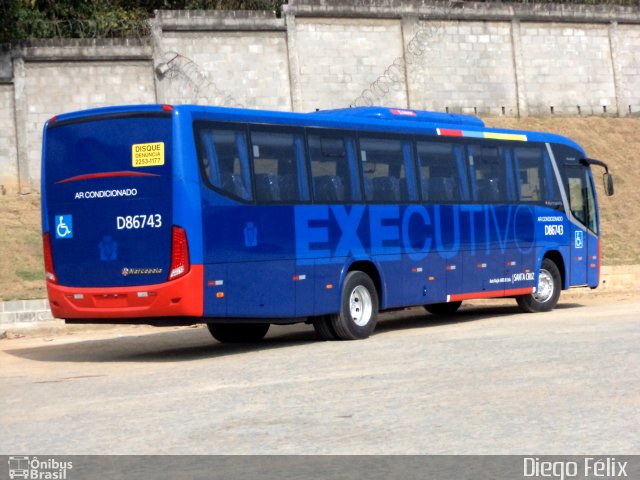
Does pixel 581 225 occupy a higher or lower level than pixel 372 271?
higher

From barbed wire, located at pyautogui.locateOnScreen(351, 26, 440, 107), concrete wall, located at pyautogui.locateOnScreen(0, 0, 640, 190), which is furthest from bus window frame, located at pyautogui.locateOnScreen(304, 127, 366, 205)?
barbed wire, located at pyautogui.locateOnScreen(351, 26, 440, 107)

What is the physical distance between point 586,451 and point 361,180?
10.6 m

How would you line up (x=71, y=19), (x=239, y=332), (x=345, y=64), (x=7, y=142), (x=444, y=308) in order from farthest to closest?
(x=345, y=64) → (x=71, y=19) → (x=7, y=142) → (x=444, y=308) → (x=239, y=332)

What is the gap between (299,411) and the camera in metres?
10.9

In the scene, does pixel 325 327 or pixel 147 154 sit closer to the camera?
pixel 147 154

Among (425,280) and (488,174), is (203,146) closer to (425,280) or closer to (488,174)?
(425,280)

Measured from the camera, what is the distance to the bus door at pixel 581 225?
79.9 ft

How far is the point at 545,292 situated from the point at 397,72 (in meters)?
13.5

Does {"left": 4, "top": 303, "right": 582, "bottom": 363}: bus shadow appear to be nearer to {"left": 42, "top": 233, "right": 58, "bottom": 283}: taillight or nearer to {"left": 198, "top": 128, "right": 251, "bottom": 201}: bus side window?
{"left": 42, "top": 233, "right": 58, "bottom": 283}: taillight

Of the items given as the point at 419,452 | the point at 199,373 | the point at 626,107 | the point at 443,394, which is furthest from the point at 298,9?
the point at 419,452

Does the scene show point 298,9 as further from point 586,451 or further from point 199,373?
point 586,451

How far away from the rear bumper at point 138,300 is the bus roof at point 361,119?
214cm

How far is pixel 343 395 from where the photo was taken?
11.8 meters

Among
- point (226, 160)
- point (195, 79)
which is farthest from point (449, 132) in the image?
point (195, 79)
